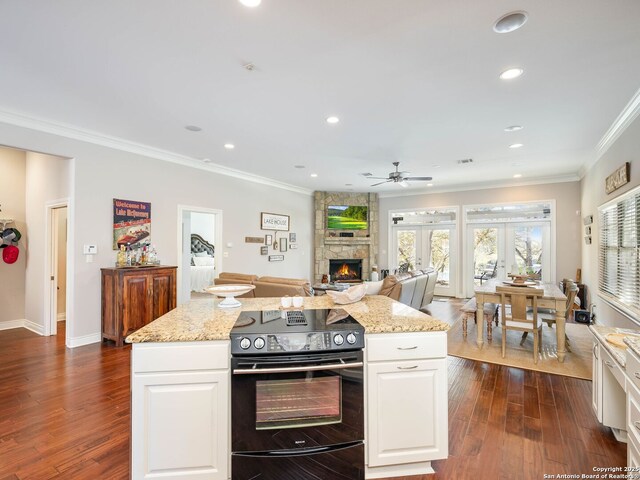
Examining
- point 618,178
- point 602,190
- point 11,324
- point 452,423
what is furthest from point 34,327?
point 602,190

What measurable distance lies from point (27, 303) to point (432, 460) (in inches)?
250

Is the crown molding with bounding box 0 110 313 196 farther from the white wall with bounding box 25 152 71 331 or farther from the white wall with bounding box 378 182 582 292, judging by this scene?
the white wall with bounding box 378 182 582 292

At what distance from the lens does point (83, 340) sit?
4.18m

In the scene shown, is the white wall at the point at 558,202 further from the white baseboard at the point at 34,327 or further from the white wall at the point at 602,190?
the white baseboard at the point at 34,327

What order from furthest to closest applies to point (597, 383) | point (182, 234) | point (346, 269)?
point (346, 269) < point (182, 234) < point (597, 383)

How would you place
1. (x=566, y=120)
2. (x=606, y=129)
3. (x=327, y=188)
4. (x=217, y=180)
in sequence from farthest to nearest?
(x=327, y=188) < (x=217, y=180) < (x=606, y=129) < (x=566, y=120)

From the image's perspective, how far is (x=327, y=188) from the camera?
8391mm

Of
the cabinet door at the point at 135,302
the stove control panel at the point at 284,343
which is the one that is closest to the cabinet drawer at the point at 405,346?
the stove control panel at the point at 284,343

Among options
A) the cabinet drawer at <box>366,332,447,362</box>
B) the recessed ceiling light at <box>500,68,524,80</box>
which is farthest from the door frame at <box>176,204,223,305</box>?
the recessed ceiling light at <box>500,68,524,80</box>

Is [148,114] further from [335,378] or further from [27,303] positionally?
[27,303]

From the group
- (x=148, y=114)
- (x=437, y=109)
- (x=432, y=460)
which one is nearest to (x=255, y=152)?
(x=148, y=114)

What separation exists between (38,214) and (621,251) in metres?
8.16

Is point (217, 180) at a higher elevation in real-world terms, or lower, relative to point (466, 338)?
higher

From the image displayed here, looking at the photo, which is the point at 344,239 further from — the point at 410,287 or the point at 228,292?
the point at 228,292
